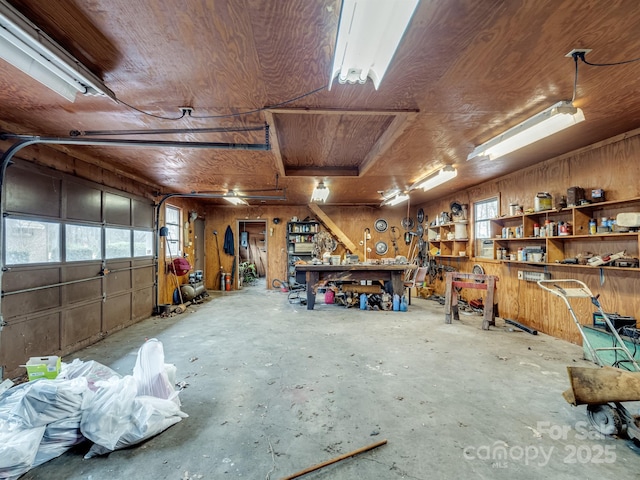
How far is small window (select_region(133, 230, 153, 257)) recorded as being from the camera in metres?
4.86

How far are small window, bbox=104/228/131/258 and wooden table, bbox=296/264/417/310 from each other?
120 inches

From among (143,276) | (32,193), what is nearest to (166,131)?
(32,193)

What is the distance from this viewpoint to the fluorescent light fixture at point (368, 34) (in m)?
1.14

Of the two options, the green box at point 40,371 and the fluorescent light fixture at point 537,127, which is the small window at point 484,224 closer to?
the fluorescent light fixture at point 537,127

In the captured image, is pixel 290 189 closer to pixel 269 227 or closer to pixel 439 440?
pixel 269 227

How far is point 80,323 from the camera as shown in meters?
Answer: 3.52

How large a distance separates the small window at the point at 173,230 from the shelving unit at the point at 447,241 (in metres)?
6.54

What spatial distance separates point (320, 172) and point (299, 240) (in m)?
4.42

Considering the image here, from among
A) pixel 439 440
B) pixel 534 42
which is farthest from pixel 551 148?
pixel 439 440

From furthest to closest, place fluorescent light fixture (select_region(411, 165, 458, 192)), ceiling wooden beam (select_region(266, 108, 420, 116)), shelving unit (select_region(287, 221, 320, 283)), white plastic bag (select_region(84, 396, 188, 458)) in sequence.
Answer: shelving unit (select_region(287, 221, 320, 283))
fluorescent light fixture (select_region(411, 165, 458, 192))
ceiling wooden beam (select_region(266, 108, 420, 116))
white plastic bag (select_region(84, 396, 188, 458))

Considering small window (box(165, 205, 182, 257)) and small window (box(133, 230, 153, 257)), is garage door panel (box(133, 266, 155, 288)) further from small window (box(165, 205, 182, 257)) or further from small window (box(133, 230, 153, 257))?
small window (box(165, 205, 182, 257))

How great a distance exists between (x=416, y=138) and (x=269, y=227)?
6306mm

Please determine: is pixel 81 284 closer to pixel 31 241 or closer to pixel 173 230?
pixel 31 241

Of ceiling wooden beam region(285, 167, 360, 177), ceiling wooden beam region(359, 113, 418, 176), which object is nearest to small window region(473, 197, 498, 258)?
ceiling wooden beam region(285, 167, 360, 177)
